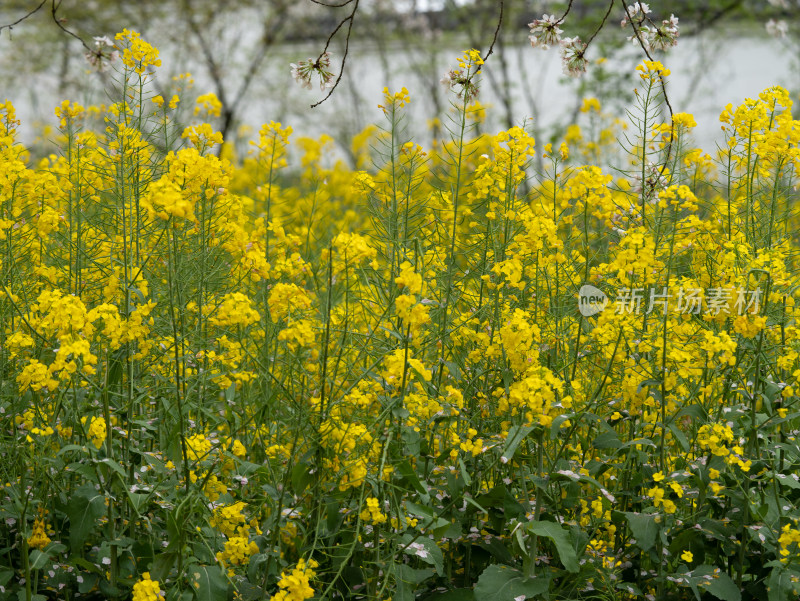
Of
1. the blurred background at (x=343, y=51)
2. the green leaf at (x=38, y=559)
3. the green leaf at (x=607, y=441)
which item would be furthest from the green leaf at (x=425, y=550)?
the blurred background at (x=343, y=51)

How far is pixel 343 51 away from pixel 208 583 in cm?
1246

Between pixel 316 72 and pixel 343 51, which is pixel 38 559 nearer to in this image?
pixel 316 72

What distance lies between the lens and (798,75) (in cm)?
1302

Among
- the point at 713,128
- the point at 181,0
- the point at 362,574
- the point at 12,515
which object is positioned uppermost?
the point at 181,0

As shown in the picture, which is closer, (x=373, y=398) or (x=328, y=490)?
(x=328, y=490)

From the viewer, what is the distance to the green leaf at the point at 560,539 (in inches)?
98.1

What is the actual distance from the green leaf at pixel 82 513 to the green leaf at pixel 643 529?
59.0 inches

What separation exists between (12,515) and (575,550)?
1.61 meters

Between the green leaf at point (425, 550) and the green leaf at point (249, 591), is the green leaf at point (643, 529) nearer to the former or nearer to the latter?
the green leaf at point (425, 550)

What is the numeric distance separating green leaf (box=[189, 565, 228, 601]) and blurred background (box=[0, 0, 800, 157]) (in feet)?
30.3

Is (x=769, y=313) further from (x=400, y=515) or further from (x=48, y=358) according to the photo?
(x=48, y=358)

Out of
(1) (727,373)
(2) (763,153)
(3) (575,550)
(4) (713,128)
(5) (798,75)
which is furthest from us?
(4) (713,128)

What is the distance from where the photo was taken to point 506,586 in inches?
101

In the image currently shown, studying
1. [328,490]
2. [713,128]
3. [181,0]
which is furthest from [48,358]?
[713,128]
